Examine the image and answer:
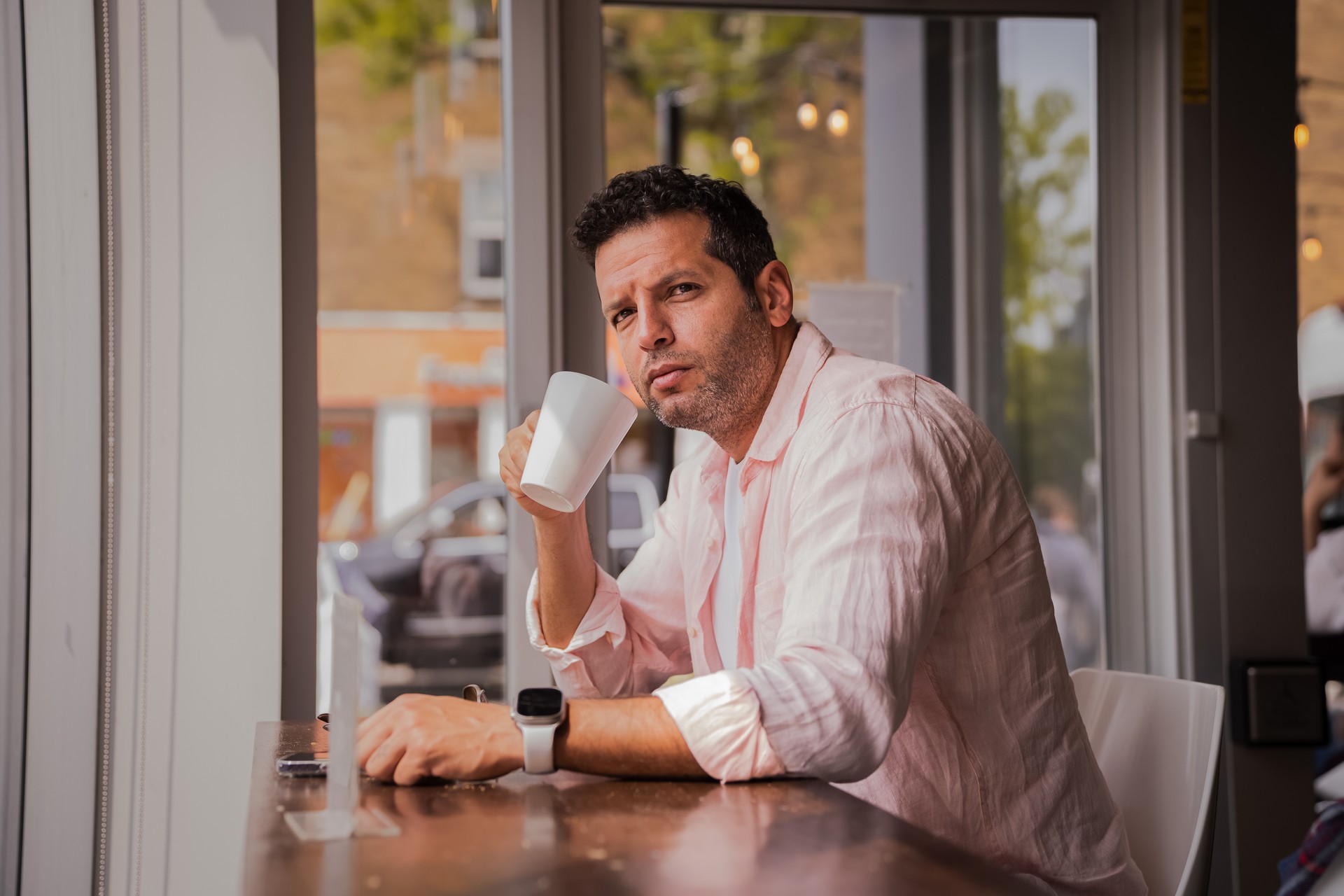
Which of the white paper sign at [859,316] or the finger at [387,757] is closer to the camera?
the finger at [387,757]

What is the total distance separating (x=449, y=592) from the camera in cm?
327

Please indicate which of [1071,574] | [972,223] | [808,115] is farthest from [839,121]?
[1071,574]

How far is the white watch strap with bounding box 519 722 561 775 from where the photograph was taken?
1052 millimetres

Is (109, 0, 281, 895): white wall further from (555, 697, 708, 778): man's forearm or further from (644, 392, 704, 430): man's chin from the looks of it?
(555, 697, 708, 778): man's forearm

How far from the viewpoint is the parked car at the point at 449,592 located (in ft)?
9.33

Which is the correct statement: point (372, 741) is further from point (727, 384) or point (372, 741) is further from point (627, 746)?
point (727, 384)

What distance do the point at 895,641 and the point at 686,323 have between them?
0.66 metres

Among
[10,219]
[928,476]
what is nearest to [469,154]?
[10,219]

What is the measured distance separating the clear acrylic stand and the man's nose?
73cm

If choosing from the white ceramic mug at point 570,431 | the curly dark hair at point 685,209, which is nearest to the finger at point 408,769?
the white ceramic mug at point 570,431

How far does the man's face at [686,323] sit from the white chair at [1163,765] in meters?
0.68

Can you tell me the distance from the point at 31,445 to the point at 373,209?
2173 millimetres

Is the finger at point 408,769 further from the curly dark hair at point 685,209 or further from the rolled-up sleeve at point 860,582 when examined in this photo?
the curly dark hair at point 685,209

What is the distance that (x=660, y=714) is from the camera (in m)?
1.07
